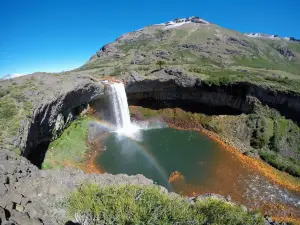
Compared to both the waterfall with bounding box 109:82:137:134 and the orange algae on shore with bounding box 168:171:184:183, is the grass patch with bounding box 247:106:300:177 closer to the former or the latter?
the orange algae on shore with bounding box 168:171:184:183

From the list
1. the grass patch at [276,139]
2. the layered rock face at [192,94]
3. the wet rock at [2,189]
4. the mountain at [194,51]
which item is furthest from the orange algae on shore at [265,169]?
the mountain at [194,51]

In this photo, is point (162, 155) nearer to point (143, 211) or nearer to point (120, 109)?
point (120, 109)

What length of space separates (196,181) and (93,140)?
59.1ft

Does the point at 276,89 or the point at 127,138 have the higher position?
the point at 276,89

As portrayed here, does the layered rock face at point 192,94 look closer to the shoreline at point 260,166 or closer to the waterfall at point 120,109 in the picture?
the waterfall at point 120,109

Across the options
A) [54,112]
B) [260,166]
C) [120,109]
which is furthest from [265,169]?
[54,112]

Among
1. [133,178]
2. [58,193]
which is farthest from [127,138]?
[58,193]

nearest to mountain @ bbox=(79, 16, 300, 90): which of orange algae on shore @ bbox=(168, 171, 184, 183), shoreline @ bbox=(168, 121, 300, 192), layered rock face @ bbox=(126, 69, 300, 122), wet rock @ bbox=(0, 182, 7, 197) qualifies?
layered rock face @ bbox=(126, 69, 300, 122)

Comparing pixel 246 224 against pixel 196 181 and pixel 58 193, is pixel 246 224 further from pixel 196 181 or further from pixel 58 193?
pixel 196 181

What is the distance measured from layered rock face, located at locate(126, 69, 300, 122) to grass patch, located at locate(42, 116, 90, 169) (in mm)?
14723

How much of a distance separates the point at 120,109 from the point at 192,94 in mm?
14935

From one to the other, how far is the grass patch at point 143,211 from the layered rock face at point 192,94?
34.1 meters

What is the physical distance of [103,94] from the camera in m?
45.2

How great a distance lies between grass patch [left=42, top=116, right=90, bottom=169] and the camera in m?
30.1
